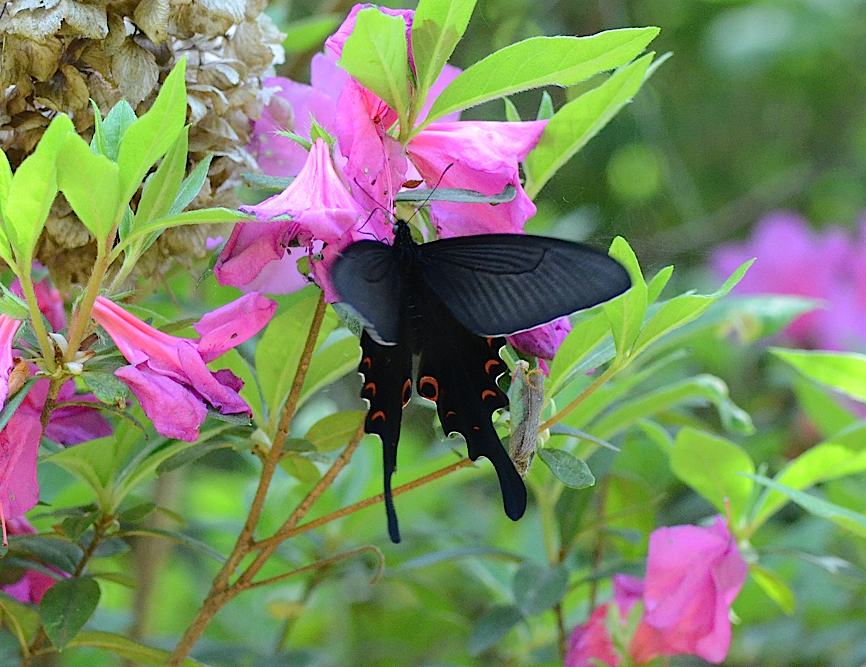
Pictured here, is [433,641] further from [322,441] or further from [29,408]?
[29,408]

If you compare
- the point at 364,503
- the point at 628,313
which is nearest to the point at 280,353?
the point at 364,503

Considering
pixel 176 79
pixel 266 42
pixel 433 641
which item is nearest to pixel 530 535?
pixel 433 641

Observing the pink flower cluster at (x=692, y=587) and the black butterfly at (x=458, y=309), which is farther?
the pink flower cluster at (x=692, y=587)

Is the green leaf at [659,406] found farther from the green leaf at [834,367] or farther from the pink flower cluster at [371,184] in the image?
the pink flower cluster at [371,184]

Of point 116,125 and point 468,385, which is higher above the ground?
point 116,125

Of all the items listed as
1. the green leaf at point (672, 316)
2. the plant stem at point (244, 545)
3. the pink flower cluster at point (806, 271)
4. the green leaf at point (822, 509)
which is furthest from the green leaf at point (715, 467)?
the pink flower cluster at point (806, 271)

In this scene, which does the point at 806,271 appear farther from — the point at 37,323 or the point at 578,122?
the point at 37,323

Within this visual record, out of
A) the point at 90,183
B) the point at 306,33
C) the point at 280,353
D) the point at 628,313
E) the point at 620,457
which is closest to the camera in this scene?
the point at 90,183
